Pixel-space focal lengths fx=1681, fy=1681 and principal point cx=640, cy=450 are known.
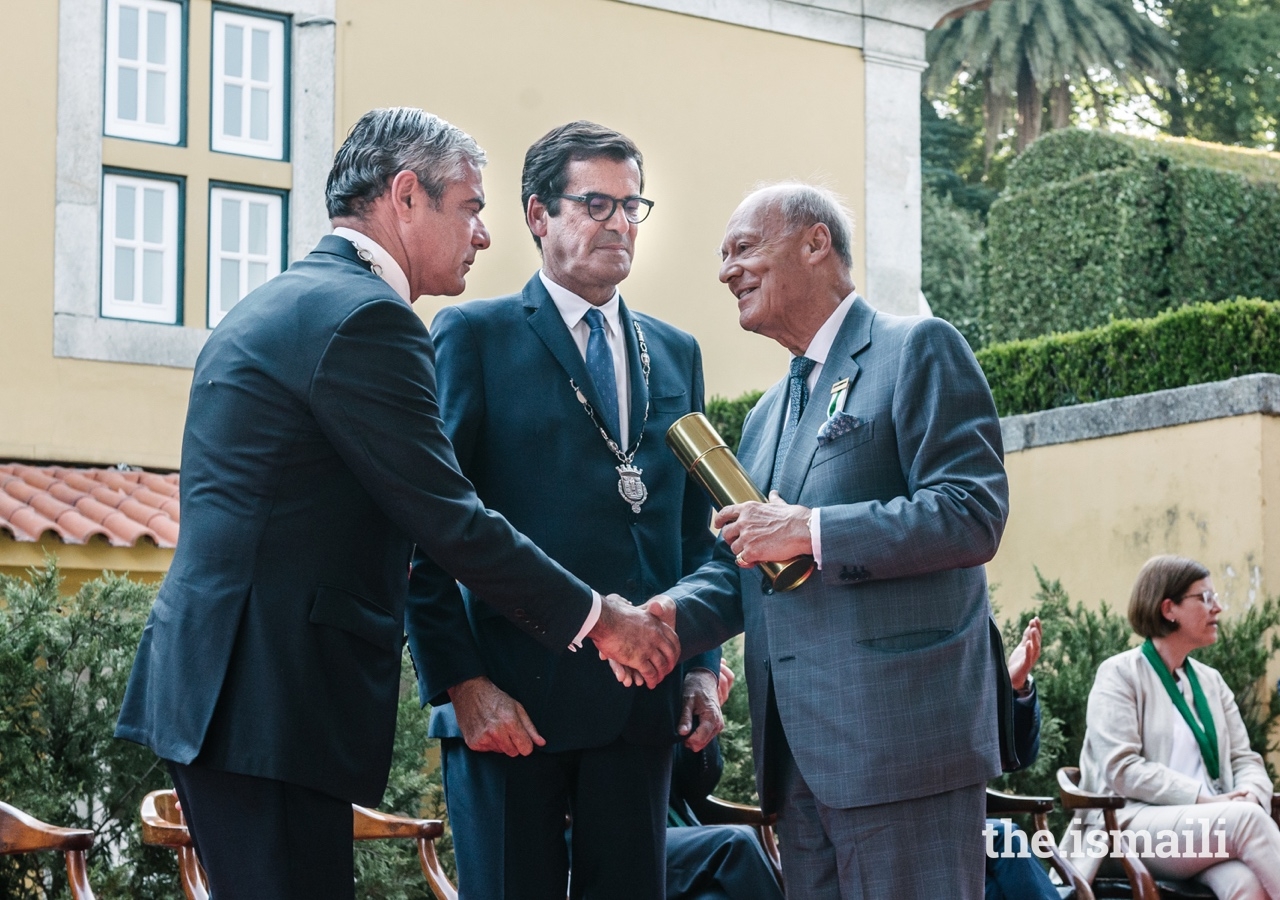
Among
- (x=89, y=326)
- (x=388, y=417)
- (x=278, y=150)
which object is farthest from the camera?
(x=278, y=150)

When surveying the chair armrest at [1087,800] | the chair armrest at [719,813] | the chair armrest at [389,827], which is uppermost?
the chair armrest at [719,813]

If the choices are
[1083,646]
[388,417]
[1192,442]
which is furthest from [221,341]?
[1192,442]

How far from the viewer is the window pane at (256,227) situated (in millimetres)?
12719

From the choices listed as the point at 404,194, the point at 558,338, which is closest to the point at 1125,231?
the point at 558,338

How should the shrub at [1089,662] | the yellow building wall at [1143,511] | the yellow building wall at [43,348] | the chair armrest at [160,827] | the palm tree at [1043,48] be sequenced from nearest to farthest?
1. the chair armrest at [160,827]
2. the shrub at [1089,662]
3. the yellow building wall at [1143,511]
4. the yellow building wall at [43,348]
5. the palm tree at [1043,48]

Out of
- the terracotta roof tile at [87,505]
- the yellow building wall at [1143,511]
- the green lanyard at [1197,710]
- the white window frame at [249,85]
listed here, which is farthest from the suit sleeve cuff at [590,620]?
the white window frame at [249,85]

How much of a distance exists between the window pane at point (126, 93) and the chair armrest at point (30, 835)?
9198mm

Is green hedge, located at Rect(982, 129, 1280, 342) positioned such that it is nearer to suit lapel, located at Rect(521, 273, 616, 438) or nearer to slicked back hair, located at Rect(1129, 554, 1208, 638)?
slicked back hair, located at Rect(1129, 554, 1208, 638)

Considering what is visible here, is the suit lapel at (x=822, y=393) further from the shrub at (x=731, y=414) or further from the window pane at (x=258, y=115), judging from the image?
the window pane at (x=258, y=115)

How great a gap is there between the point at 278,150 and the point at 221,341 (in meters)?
10.2

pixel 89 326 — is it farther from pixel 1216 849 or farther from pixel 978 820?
pixel 978 820

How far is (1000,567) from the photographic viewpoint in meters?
10.4

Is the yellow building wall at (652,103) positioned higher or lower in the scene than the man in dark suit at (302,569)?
higher

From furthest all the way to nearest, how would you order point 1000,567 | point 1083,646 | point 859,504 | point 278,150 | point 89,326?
point 278,150, point 89,326, point 1000,567, point 1083,646, point 859,504
